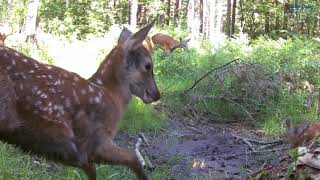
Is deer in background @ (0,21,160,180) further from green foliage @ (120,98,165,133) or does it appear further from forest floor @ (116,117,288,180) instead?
green foliage @ (120,98,165,133)

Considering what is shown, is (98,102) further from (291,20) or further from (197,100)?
(291,20)

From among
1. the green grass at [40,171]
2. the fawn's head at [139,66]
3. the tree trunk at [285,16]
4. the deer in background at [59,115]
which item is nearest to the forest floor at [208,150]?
the green grass at [40,171]

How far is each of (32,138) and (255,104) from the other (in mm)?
5231

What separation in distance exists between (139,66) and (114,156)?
1.14 meters

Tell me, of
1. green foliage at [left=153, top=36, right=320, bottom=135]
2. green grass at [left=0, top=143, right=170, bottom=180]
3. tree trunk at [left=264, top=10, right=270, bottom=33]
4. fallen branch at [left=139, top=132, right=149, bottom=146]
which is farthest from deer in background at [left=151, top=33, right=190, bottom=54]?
tree trunk at [left=264, top=10, right=270, bottom=33]

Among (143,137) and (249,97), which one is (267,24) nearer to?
(249,97)

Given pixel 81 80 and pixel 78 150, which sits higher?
pixel 81 80

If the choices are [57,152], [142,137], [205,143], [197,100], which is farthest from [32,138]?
[197,100]

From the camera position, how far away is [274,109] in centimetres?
840

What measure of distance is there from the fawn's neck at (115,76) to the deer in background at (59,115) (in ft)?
0.35

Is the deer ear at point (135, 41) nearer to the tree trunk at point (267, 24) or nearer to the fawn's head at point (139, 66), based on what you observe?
the fawn's head at point (139, 66)

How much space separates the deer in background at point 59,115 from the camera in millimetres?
3824

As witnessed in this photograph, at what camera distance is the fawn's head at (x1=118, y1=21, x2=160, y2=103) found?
16.3ft

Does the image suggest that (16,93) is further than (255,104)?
No
